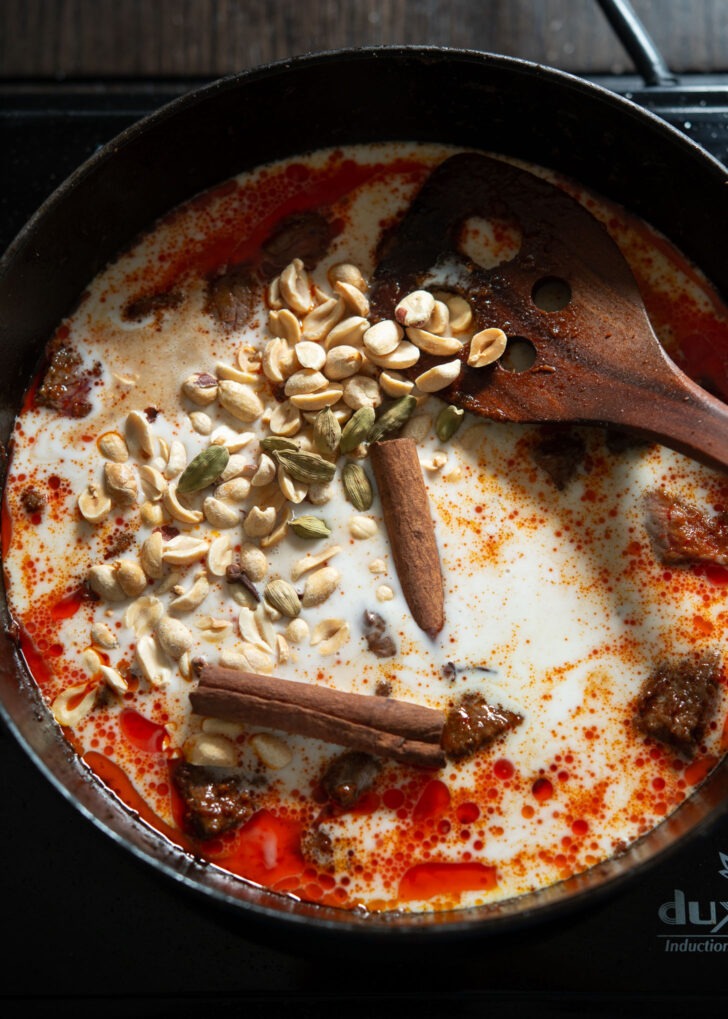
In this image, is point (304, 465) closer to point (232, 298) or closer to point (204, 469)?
point (204, 469)

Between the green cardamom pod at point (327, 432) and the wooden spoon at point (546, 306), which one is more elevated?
the wooden spoon at point (546, 306)

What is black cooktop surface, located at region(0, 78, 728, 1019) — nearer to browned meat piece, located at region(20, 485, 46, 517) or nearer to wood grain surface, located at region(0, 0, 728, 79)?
browned meat piece, located at region(20, 485, 46, 517)

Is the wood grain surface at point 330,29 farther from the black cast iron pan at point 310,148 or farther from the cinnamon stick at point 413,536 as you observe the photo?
the cinnamon stick at point 413,536

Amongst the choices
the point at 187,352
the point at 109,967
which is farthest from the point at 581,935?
the point at 187,352

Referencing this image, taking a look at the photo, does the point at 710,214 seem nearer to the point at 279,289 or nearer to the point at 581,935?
the point at 279,289

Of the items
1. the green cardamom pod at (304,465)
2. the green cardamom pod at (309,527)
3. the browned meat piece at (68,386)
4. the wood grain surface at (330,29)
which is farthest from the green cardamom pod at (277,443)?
the wood grain surface at (330,29)
